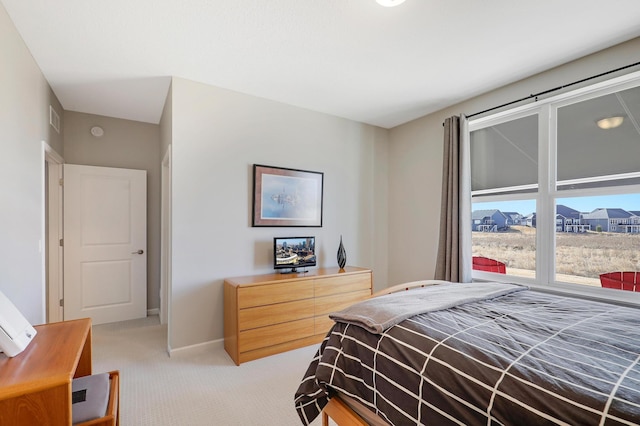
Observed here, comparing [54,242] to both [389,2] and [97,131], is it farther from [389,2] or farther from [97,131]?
[389,2]

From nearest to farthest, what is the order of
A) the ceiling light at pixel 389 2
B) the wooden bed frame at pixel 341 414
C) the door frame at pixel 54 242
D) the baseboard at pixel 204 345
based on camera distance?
the wooden bed frame at pixel 341 414
the ceiling light at pixel 389 2
the baseboard at pixel 204 345
the door frame at pixel 54 242

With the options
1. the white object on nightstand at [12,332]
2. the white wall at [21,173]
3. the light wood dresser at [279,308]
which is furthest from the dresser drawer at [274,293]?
the white wall at [21,173]

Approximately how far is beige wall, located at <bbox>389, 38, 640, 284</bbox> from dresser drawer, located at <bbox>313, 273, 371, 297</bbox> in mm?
786

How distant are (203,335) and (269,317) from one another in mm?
710

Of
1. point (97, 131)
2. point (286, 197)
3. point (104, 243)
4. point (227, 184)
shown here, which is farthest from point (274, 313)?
point (97, 131)

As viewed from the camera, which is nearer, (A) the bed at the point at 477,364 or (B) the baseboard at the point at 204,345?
(A) the bed at the point at 477,364

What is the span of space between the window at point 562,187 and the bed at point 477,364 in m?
0.90

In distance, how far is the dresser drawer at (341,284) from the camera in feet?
9.88

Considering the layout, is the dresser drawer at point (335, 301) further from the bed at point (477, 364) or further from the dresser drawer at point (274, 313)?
the bed at point (477, 364)

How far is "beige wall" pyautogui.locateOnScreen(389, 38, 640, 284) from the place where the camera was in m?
3.06

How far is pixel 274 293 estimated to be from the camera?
2.74 metres

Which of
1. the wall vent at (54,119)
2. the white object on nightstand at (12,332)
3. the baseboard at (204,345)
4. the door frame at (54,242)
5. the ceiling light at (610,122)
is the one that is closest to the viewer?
the white object on nightstand at (12,332)

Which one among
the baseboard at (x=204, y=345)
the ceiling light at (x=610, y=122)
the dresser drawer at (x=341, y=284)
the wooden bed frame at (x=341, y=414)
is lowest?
the baseboard at (x=204, y=345)

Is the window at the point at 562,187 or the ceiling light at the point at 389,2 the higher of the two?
the ceiling light at the point at 389,2
